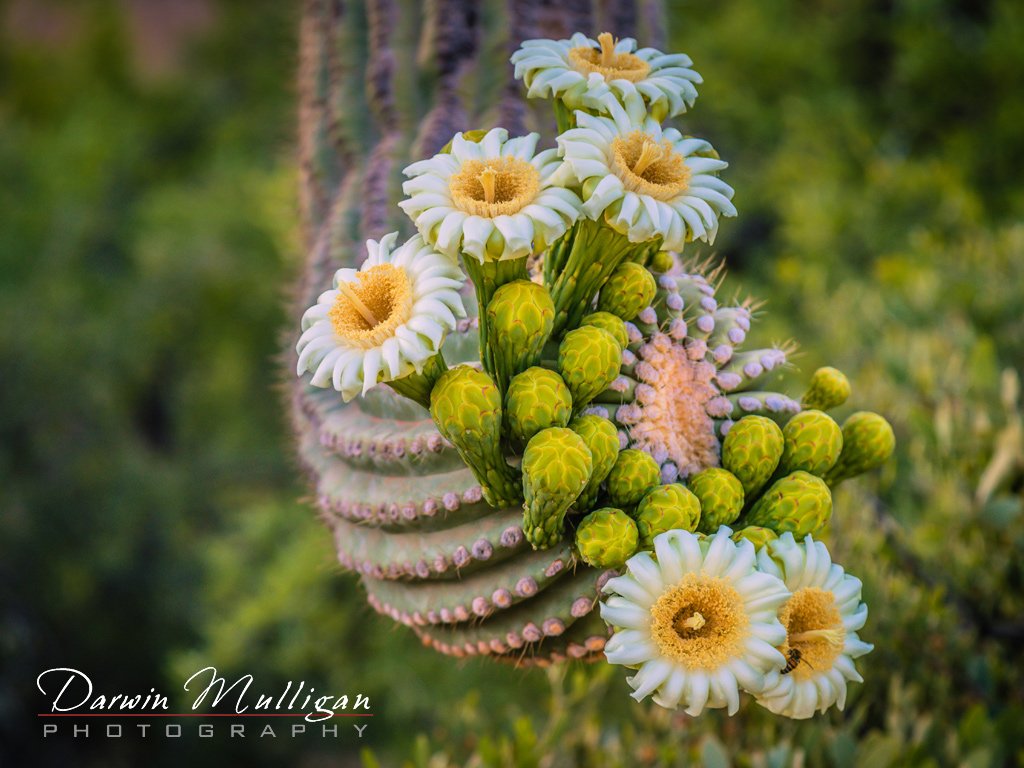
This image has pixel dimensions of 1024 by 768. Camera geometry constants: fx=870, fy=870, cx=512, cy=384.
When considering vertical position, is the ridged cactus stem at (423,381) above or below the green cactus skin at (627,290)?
below

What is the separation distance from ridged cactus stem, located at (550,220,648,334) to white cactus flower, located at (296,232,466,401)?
0.12 meters

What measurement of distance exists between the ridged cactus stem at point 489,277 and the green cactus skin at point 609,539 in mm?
→ 169

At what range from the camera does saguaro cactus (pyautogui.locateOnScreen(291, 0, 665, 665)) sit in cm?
87

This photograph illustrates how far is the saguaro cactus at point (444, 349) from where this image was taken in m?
0.87

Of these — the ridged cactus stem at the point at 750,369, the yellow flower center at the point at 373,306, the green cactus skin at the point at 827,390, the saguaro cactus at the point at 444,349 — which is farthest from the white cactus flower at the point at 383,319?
the green cactus skin at the point at 827,390

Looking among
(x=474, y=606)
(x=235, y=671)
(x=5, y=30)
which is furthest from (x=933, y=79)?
(x=5, y=30)

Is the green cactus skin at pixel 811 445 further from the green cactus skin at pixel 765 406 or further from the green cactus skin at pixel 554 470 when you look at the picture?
the green cactus skin at pixel 554 470

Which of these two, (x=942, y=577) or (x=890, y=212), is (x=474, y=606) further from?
(x=890, y=212)

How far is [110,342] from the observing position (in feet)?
13.6

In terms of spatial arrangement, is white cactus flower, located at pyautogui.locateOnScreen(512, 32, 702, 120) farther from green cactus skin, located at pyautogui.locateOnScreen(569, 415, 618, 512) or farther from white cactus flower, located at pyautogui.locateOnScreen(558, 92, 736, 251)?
green cactus skin, located at pyautogui.locateOnScreen(569, 415, 618, 512)

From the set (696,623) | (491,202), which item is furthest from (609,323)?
(696,623)

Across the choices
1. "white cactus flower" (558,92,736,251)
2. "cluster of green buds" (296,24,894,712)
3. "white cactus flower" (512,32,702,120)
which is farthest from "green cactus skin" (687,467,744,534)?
"white cactus flower" (512,32,702,120)

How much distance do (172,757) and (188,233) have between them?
2761 mm

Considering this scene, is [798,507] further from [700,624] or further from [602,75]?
[602,75]
